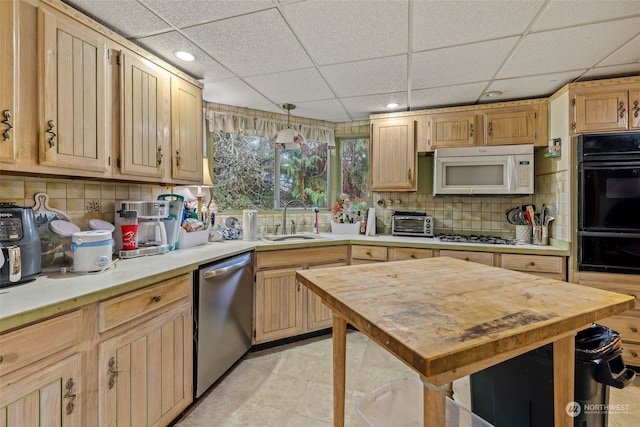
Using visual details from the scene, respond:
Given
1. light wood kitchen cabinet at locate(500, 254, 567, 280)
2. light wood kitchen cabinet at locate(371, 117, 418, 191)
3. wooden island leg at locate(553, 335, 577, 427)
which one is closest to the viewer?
wooden island leg at locate(553, 335, 577, 427)

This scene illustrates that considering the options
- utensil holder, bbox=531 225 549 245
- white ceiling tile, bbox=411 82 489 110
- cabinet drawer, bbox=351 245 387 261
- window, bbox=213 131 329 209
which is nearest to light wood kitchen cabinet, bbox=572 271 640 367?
utensil holder, bbox=531 225 549 245

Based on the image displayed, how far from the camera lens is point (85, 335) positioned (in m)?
1.14

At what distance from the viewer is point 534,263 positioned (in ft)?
7.79

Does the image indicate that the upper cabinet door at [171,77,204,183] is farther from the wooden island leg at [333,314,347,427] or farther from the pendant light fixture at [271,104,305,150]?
the wooden island leg at [333,314,347,427]

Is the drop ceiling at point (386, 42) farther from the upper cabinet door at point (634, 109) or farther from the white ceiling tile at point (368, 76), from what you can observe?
the upper cabinet door at point (634, 109)

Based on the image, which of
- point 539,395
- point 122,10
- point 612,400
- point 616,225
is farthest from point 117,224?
point 616,225

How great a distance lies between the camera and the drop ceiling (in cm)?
147

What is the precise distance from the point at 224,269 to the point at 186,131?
108 cm

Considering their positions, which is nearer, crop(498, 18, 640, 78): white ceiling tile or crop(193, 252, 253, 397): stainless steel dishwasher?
crop(498, 18, 640, 78): white ceiling tile

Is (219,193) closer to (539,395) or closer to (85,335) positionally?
(85,335)

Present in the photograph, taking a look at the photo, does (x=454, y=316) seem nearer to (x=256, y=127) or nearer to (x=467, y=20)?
(x=467, y=20)

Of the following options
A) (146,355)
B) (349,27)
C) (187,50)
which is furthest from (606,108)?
(146,355)

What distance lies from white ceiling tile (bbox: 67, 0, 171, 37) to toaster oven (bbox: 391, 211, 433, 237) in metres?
2.55

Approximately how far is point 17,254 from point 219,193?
73.5 inches
